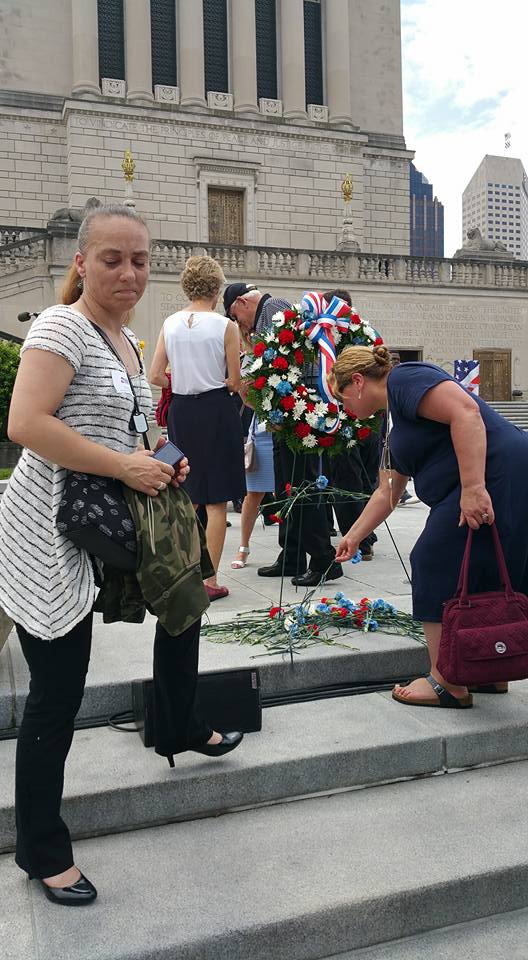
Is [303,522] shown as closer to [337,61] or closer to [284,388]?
[284,388]

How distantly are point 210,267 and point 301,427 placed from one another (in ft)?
3.89

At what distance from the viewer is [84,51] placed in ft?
98.9

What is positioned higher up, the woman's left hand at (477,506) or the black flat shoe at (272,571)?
the woman's left hand at (477,506)

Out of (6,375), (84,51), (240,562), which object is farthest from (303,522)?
(84,51)

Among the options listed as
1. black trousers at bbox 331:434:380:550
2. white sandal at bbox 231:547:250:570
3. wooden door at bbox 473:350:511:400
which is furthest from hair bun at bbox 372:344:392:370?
wooden door at bbox 473:350:511:400

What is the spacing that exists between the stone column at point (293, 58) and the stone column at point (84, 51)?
749cm

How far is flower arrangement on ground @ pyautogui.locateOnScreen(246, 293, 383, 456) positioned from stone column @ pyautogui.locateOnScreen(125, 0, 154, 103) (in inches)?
1123

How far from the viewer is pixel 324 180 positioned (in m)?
33.2

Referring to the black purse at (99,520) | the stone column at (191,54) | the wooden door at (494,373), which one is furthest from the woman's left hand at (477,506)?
the stone column at (191,54)

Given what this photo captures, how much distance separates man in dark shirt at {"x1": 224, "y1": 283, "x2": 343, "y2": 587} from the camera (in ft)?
18.6

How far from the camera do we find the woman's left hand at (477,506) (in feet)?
10.8

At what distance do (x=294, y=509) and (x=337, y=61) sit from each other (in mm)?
32617

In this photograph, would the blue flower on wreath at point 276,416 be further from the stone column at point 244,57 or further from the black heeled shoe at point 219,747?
the stone column at point 244,57

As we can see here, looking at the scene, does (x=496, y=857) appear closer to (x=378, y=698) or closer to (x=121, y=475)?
(x=378, y=698)
